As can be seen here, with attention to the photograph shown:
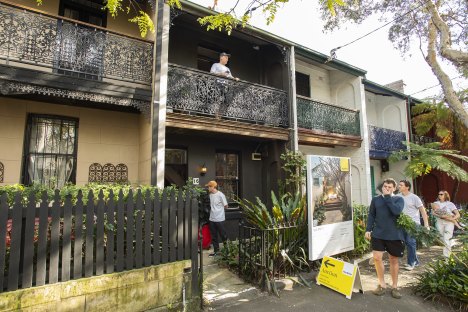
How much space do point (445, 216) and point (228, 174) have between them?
621 cm

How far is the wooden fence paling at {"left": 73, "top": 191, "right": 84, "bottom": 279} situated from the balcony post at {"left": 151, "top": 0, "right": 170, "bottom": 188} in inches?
103

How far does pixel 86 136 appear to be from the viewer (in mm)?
7469

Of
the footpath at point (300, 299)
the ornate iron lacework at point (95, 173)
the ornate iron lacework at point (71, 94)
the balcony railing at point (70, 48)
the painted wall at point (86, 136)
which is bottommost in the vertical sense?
the footpath at point (300, 299)

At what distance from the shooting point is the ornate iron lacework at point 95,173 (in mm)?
7387

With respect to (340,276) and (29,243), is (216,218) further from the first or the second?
(29,243)

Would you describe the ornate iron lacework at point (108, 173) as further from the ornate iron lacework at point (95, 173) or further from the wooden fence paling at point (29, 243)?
the wooden fence paling at point (29, 243)

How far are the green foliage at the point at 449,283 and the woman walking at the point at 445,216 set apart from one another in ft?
5.96

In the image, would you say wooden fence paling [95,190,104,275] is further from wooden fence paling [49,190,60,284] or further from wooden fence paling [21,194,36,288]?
wooden fence paling [21,194,36,288]

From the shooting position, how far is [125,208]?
408cm

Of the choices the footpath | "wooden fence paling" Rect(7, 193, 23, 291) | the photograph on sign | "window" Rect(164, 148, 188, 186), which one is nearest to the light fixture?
"window" Rect(164, 148, 188, 186)

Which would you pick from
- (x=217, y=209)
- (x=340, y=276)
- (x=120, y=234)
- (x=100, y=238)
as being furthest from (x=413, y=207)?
(x=100, y=238)

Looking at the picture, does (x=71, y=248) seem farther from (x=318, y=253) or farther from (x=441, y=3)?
(x=441, y=3)

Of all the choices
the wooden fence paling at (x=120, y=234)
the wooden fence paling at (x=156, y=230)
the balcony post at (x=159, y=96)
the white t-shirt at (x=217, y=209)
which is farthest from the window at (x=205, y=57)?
the wooden fence paling at (x=120, y=234)

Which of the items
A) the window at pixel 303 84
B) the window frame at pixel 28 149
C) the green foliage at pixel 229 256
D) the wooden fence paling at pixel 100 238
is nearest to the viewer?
the wooden fence paling at pixel 100 238
